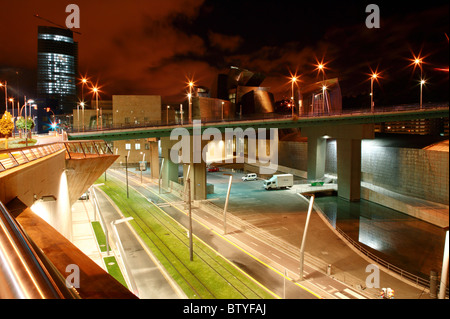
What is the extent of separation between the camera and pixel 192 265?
781 inches

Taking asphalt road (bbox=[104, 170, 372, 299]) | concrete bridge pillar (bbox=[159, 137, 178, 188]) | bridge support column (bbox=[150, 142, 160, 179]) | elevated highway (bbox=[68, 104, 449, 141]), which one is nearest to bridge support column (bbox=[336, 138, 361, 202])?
elevated highway (bbox=[68, 104, 449, 141])

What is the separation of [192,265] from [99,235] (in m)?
11.4

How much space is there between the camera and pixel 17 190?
8.87 metres

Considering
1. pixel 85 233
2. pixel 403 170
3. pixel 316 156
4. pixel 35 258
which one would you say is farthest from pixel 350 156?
pixel 35 258

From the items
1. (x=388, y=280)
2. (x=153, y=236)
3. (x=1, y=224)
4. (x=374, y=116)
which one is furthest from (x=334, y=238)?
(x=1, y=224)

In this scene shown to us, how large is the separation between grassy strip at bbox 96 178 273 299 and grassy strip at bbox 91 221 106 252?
2.90 m

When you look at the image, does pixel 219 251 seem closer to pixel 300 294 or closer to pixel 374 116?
pixel 300 294

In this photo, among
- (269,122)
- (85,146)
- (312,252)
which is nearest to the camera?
(312,252)

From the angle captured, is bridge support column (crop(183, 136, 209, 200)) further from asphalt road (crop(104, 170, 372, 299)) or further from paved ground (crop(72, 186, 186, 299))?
paved ground (crop(72, 186, 186, 299))

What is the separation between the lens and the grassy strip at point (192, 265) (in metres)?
16.4

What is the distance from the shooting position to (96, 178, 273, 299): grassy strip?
646 inches

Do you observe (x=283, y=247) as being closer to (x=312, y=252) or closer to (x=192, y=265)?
→ (x=312, y=252)

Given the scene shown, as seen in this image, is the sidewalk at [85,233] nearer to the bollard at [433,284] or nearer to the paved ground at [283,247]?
the paved ground at [283,247]
